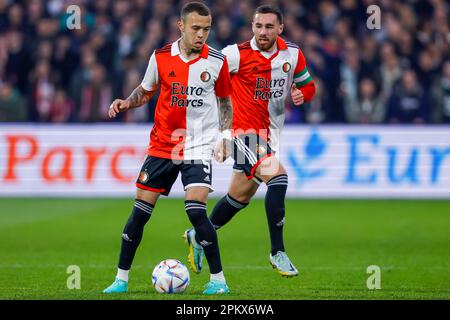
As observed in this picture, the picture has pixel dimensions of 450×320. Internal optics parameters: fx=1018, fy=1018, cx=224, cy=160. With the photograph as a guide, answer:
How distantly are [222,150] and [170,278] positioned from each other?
46.4 inches

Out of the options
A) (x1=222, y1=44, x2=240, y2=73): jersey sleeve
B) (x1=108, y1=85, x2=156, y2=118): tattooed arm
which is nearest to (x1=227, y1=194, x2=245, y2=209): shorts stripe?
(x1=222, y1=44, x2=240, y2=73): jersey sleeve

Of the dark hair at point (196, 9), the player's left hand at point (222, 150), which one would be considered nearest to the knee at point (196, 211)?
the player's left hand at point (222, 150)

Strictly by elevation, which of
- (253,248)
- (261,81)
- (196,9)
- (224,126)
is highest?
(196,9)

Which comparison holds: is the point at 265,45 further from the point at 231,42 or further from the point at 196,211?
the point at 231,42

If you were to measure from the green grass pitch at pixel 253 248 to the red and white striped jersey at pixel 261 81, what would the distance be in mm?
1411

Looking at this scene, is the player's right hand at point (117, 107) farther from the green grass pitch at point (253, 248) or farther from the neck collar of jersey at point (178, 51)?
the green grass pitch at point (253, 248)

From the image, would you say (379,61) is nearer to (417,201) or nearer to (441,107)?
(441,107)

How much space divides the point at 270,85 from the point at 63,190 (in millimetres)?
7771

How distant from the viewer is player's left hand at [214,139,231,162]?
8.41 meters

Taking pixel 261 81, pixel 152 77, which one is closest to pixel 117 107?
pixel 152 77

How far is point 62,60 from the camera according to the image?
60.3 feet

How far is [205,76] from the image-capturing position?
8.16m

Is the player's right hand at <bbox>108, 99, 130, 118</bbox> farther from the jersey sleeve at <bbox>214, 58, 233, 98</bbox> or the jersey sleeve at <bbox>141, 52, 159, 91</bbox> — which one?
the jersey sleeve at <bbox>214, 58, 233, 98</bbox>

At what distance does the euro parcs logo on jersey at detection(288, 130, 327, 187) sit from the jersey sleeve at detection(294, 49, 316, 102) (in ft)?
22.5
